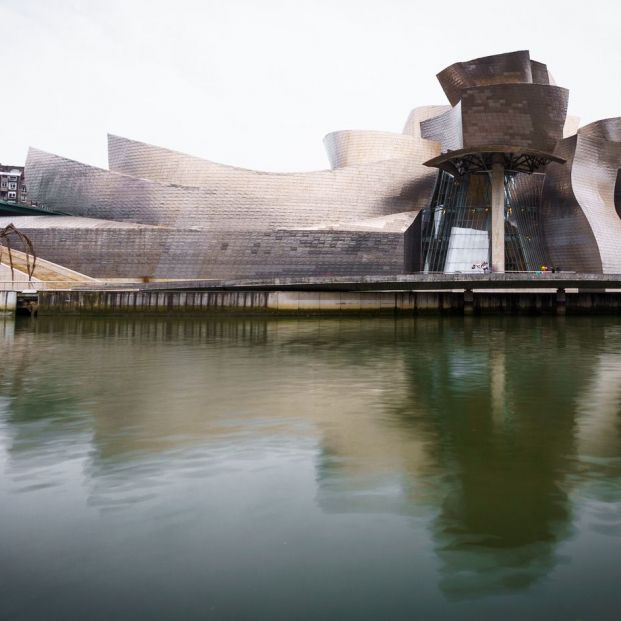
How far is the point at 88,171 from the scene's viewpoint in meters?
37.4

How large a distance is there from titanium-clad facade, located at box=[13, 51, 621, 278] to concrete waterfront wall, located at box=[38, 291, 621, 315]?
8745mm

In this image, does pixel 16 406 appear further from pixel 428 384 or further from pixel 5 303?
pixel 5 303

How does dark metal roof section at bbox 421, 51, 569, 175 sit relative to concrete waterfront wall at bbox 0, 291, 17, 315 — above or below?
above

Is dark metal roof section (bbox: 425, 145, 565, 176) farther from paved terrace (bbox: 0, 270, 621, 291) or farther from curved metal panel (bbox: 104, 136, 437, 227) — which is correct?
paved terrace (bbox: 0, 270, 621, 291)

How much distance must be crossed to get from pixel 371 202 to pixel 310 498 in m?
34.9

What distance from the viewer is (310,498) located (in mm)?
3721

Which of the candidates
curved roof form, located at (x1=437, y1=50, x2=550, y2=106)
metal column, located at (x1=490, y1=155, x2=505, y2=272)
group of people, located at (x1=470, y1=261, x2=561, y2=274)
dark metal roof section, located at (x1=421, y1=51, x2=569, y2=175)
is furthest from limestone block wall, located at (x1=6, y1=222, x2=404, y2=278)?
curved roof form, located at (x1=437, y1=50, x2=550, y2=106)

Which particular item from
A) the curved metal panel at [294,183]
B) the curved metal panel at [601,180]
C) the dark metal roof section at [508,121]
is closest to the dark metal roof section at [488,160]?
the dark metal roof section at [508,121]

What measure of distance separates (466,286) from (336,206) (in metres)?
12.3

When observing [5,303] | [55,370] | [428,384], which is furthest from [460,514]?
[5,303]

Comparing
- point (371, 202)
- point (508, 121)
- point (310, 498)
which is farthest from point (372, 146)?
point (310, 498)

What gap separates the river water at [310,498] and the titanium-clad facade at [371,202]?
88.1 feet

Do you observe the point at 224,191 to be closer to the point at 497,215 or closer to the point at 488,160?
the point at 488,160

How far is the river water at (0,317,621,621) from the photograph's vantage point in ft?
8.29
